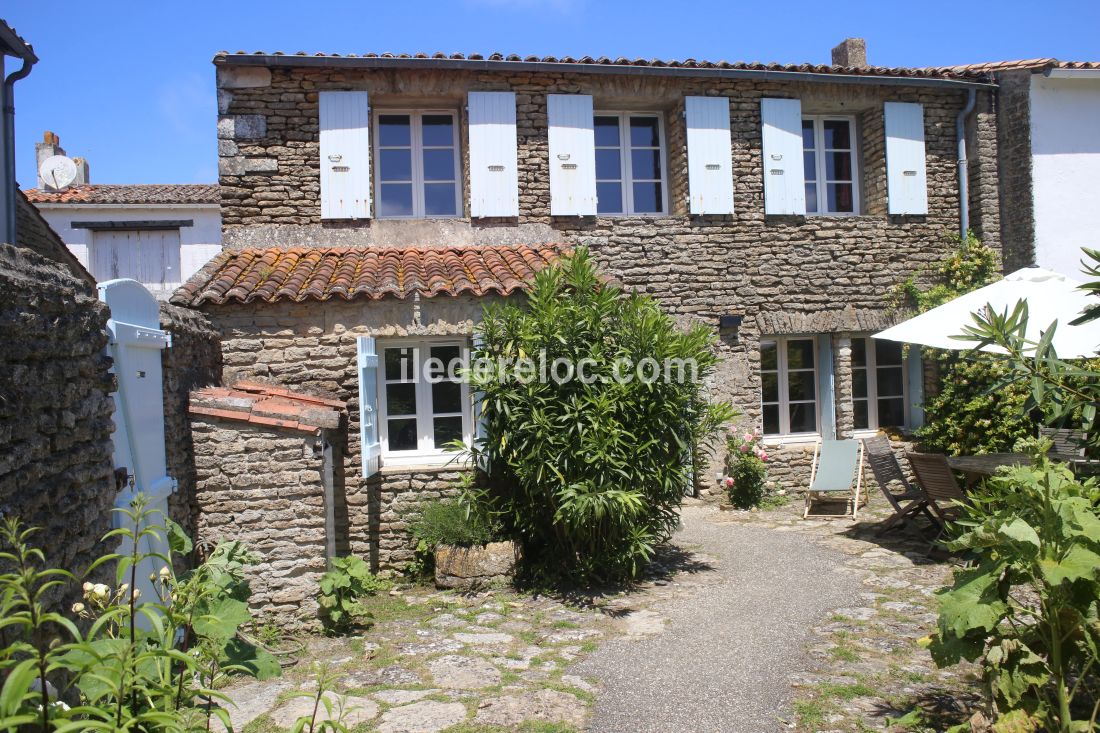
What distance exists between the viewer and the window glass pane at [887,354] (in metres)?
10.8

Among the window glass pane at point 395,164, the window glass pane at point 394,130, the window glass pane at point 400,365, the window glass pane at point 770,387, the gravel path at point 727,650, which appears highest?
the window glass pane at point 394,130

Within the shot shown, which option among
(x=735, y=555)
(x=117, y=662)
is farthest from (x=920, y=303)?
(x=117, y=662)

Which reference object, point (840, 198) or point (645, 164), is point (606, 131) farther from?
point (840, 198)

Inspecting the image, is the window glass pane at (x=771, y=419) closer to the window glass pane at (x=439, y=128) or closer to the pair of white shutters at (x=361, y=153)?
the pair of white shutters at (x=361, y=153)

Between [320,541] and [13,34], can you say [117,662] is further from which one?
[13,34]

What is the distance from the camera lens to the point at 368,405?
7.33m

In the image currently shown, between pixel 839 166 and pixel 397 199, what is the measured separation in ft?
20.7

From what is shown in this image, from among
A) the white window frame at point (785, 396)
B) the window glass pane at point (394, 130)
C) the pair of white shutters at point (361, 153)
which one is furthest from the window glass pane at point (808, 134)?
the window glass pane at point (394, 130)

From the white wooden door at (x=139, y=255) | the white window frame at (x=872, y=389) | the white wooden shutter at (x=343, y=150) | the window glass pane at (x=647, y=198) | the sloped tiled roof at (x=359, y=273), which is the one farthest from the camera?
the white wooden door at (x=139, y=255)

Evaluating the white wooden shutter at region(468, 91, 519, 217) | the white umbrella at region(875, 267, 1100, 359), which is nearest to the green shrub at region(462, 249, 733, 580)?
the white umbrella at region(875, 267, 1100, 359)

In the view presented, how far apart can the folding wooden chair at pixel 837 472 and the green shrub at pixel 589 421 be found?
10.3 feet

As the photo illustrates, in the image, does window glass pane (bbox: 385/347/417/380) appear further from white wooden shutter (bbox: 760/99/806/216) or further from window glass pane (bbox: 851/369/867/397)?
window glass pane (bbox: 851/369/867/397)

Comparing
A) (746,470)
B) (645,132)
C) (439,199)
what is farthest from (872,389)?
Answer: (439,199)

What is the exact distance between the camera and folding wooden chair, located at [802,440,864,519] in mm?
9195
